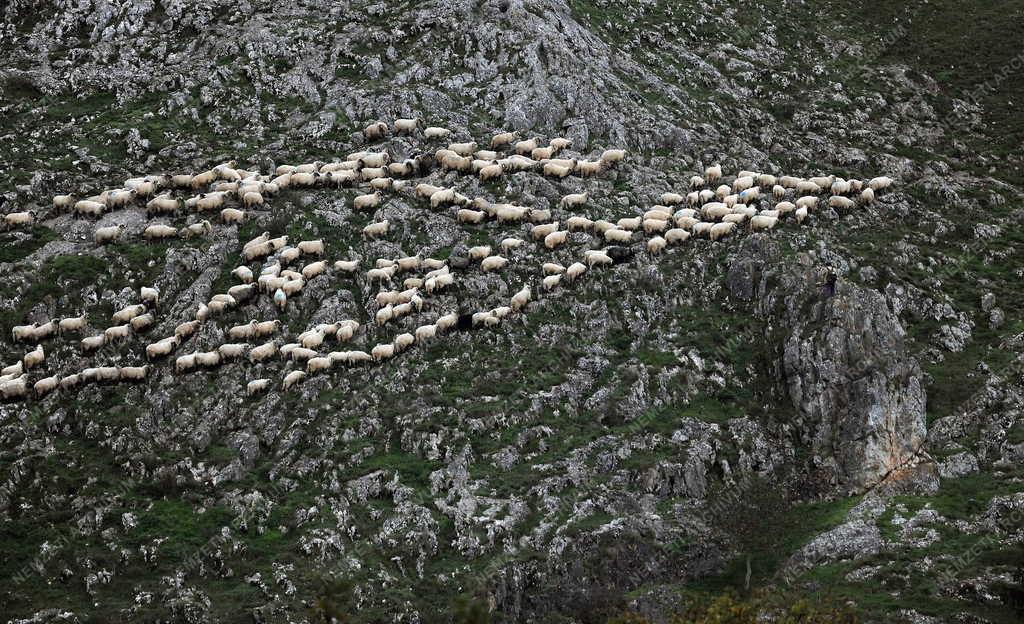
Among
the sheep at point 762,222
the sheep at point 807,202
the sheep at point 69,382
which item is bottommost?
the sheep at point 69,382

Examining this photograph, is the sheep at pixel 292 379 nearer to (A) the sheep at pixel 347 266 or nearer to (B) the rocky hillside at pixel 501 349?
(B) the rocky hillside at pixel 501 349

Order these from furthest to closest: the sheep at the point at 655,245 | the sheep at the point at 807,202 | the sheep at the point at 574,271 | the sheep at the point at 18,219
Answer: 1. the sheep at the point at 807,202
2. the sheep at the point at 655,245
3. the sheep at the point at 18,219
4. the sheep at the point at 574,271

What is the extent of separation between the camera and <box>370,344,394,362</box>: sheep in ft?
183

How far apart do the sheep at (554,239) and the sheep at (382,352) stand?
1251cm

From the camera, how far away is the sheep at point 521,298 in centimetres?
5944

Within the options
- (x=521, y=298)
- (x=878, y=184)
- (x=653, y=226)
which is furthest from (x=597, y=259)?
(x=878, y=184)

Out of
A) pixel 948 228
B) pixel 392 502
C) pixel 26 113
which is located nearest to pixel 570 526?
pixel 392 502

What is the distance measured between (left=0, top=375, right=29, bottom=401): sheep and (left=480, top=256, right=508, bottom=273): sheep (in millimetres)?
24819

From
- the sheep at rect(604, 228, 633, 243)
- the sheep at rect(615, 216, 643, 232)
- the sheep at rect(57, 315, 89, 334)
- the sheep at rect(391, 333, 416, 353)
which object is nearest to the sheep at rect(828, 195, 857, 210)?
the sheep at rect(615, 216, 643, 232)

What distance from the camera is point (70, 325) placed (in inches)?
2227

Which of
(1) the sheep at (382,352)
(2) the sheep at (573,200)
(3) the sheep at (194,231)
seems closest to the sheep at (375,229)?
(3) the sheep at (194,231)

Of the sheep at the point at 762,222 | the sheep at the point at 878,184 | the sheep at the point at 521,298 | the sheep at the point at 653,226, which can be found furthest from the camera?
the sheep at the point at 878,184

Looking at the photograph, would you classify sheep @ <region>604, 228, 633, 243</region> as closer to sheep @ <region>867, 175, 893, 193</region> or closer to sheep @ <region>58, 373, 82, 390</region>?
sheep @ <region>867, 175, 893, 193</region>

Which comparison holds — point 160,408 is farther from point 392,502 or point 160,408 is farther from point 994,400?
point 994,400
